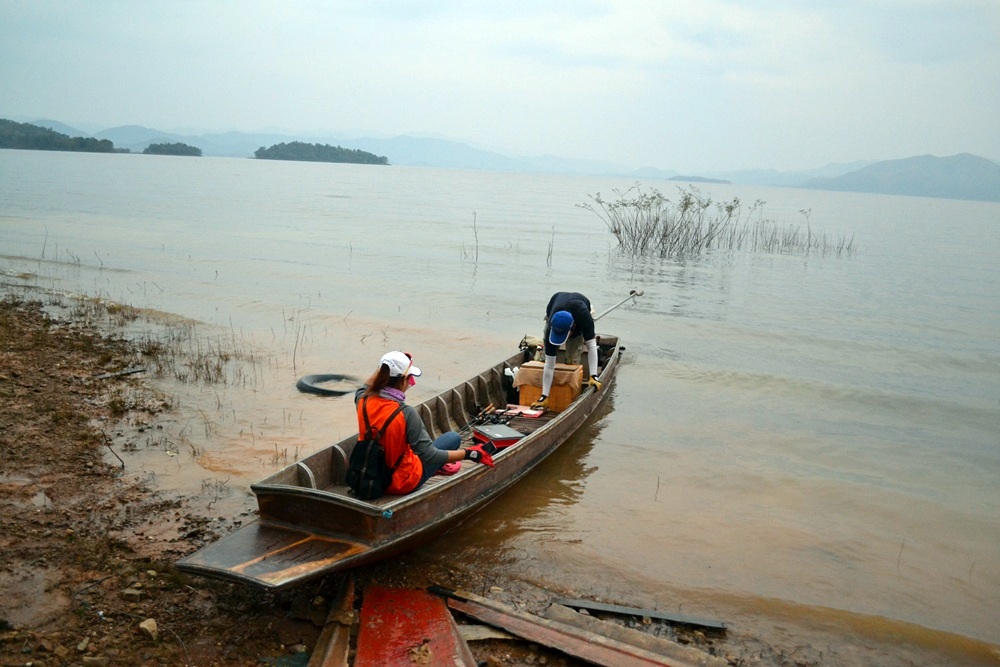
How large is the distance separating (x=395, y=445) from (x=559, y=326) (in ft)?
12.5

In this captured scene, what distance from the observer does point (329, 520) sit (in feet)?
18.7

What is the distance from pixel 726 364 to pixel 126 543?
480 inches

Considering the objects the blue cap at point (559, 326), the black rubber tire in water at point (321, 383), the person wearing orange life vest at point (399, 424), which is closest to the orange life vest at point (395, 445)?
the person wearing orange life vest at point (399, 424)

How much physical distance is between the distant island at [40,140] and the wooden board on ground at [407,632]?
155 meters

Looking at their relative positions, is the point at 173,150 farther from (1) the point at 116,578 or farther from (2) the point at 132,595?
(2) the point at 132,595

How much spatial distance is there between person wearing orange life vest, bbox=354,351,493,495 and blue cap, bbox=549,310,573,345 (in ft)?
10.7

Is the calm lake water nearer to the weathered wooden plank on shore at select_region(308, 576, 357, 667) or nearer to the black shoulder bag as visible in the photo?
the black shoulder bag

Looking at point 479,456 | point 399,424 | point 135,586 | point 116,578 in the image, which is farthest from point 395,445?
point 116,578

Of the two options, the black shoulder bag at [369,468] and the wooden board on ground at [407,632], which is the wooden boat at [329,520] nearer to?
the black shoulder bag at [369,468]

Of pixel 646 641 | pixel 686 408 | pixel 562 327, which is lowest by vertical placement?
pixel 646 641

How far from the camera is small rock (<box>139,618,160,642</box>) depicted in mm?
4824

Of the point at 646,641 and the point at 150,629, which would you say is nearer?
the point at 150,629

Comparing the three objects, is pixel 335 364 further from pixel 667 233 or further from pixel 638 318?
pixel 667 233

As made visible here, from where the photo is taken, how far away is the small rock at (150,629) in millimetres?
4824
